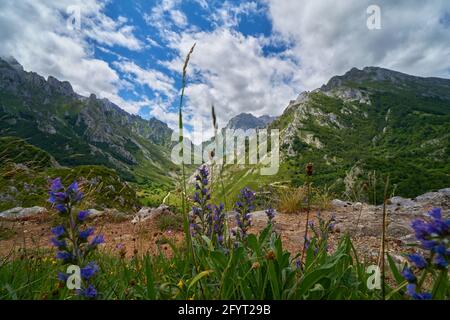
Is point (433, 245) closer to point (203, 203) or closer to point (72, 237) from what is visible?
point (72, 237)

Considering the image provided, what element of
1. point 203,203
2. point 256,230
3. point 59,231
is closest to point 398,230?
point 256,230

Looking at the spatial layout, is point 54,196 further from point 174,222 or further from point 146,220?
point 146,220

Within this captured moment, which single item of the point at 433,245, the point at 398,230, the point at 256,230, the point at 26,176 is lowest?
the point at 256,230

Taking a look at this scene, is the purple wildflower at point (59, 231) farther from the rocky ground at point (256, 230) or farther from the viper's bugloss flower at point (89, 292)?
the rocky ground at point (256, 230)

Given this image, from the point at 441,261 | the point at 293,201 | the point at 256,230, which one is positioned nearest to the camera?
the point at 441,261

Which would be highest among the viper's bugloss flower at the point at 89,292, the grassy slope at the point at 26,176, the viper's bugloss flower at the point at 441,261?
the grassy slope at the point at 26,176

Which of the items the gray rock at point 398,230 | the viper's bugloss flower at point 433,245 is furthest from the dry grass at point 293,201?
the viper's bugloss flower at point 433,245

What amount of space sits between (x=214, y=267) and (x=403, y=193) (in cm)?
9046

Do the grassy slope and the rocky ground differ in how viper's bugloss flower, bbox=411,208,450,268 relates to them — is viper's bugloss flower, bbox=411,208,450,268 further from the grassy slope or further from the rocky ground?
the grassy slope

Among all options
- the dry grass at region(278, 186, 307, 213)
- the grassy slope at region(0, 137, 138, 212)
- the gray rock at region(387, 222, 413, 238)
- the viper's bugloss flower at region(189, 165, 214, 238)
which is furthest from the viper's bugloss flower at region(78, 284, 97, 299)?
the dry grass at region(278, 186, 307, 213)

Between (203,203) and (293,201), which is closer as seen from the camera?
(203,203)

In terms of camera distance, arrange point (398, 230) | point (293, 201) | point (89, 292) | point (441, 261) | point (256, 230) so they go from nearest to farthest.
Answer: point (441, 261)
point (89, 292)
point (398, 230)
point (256, 230)
point (293, 201)
